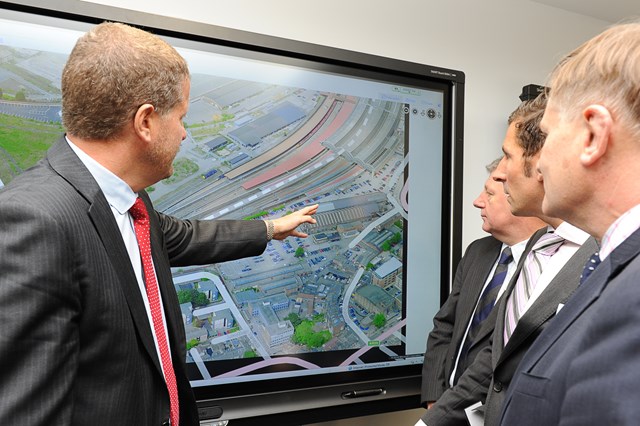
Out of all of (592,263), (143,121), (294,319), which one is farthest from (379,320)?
(143,121)

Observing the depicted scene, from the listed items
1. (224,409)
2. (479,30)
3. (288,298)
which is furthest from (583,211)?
(479,30)

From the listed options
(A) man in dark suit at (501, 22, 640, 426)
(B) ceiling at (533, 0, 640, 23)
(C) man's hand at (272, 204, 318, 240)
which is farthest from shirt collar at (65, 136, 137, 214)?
(B) ceiling at (533, 0, 640, 23)

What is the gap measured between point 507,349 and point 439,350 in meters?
0.63

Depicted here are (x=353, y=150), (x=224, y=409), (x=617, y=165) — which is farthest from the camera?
(x=353, y=150)

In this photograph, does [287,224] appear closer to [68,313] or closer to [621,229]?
[68,313]

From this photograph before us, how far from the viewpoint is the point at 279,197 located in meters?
2.01

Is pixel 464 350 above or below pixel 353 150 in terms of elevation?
below

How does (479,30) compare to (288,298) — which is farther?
(479,30)

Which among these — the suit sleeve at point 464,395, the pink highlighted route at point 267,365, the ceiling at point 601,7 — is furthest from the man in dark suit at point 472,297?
the ceiling at point 601,7

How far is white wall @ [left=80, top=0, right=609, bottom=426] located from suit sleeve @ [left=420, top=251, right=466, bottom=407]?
0.54 metres

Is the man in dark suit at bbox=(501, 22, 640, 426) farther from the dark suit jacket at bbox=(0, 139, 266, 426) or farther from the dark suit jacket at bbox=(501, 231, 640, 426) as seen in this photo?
the dark suit jacket at bbox=(0, 139, 266, 426)

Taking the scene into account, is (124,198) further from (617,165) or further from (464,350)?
(464,350)

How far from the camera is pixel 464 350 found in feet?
6.12

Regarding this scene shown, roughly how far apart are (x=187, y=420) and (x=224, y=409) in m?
0.62
